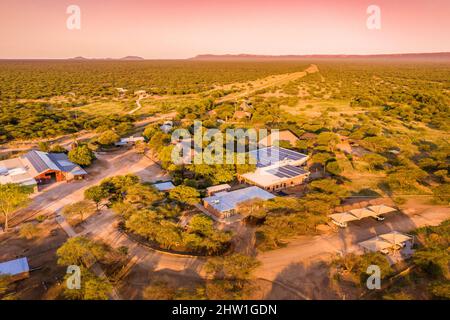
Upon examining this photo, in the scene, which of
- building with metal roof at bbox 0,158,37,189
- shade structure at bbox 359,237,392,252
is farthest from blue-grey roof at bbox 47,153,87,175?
shade structure at bbox 359,237,392,252

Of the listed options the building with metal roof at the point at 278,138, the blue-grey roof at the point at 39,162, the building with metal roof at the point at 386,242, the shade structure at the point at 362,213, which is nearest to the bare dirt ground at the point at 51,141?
the blue-grey roof at the point at 39,162

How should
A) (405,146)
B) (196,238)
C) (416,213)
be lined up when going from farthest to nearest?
(405,146), (416,213), (196,238)

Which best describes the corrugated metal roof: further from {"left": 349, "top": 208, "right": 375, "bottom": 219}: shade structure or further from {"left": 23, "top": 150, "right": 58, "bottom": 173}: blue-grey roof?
{"left": 349, "top": 208, "right": 375, "bottom": 219}: shade structure

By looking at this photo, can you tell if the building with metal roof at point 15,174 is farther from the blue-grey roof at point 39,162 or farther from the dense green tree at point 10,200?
the dense green tree at point 10,200

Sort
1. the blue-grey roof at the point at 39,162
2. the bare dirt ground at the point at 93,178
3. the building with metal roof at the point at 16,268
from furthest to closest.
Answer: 1. the blue-grey roof at the point at 39,162
2. the bare dirt ground at the point at 93,178
3. the building with metal roof at the point at 16,268

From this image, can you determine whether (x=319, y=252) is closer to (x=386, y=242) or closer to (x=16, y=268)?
(x=386, y=242)

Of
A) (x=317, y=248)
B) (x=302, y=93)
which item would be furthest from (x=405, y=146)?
(x=302, y=93)
